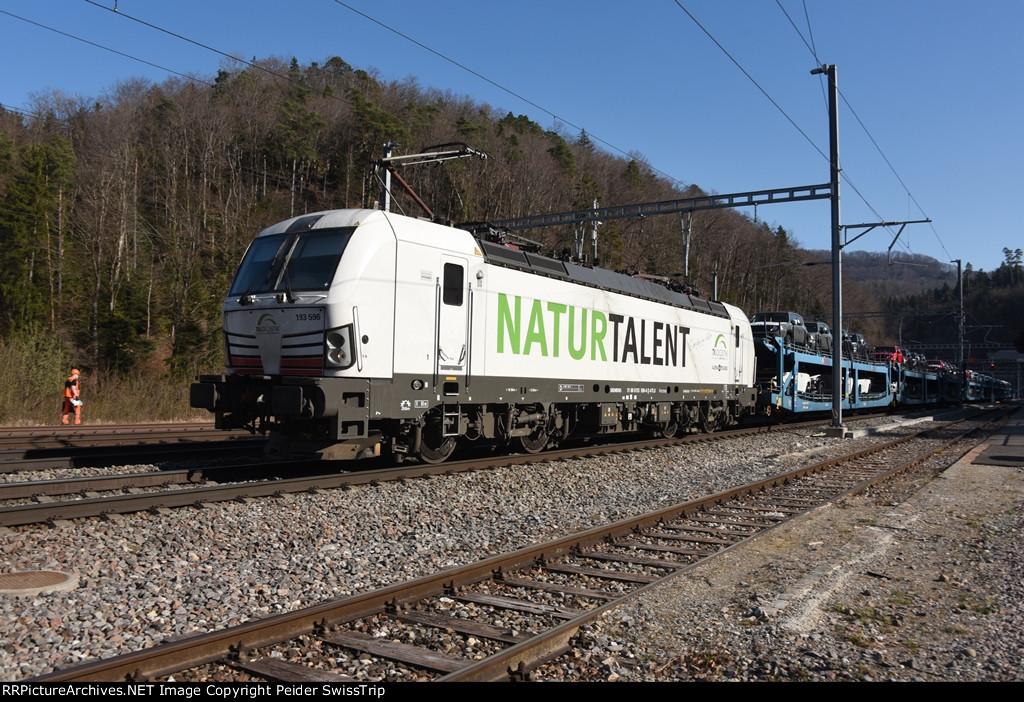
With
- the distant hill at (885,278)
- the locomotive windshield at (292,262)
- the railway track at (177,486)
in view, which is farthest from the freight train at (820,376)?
the distant hill at (885,278)

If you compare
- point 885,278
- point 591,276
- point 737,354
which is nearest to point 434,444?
point 591,276

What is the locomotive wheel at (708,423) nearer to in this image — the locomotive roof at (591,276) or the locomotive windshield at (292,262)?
the locomotive roof at (591,276)

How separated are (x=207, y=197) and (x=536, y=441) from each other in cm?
3502

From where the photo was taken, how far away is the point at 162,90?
50.1m

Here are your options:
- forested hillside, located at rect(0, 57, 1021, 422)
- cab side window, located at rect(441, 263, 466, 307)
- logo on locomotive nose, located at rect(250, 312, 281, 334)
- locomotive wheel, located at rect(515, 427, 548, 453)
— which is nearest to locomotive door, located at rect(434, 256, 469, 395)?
cab side window, located at rect(441, 263, 466, 307)

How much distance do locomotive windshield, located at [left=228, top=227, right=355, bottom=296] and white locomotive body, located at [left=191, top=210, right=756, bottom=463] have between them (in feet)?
0.07

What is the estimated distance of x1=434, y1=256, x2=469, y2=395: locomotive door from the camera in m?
11.0

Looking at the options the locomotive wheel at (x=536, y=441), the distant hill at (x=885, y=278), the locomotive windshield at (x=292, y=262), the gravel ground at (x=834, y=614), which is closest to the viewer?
the gravel ground at (x=834, y=614)

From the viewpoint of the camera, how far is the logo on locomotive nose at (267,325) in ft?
33.0

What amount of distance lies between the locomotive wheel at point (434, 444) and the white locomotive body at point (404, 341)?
2 centimetres

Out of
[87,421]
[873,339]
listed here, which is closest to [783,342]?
[87,421]

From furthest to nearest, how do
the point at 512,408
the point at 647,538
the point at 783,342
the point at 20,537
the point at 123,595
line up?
the point at 783,342 → the point at 512,408 → the point at 647,538 → the point at 20,537 → the point at 123,595

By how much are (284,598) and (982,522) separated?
334 inches
